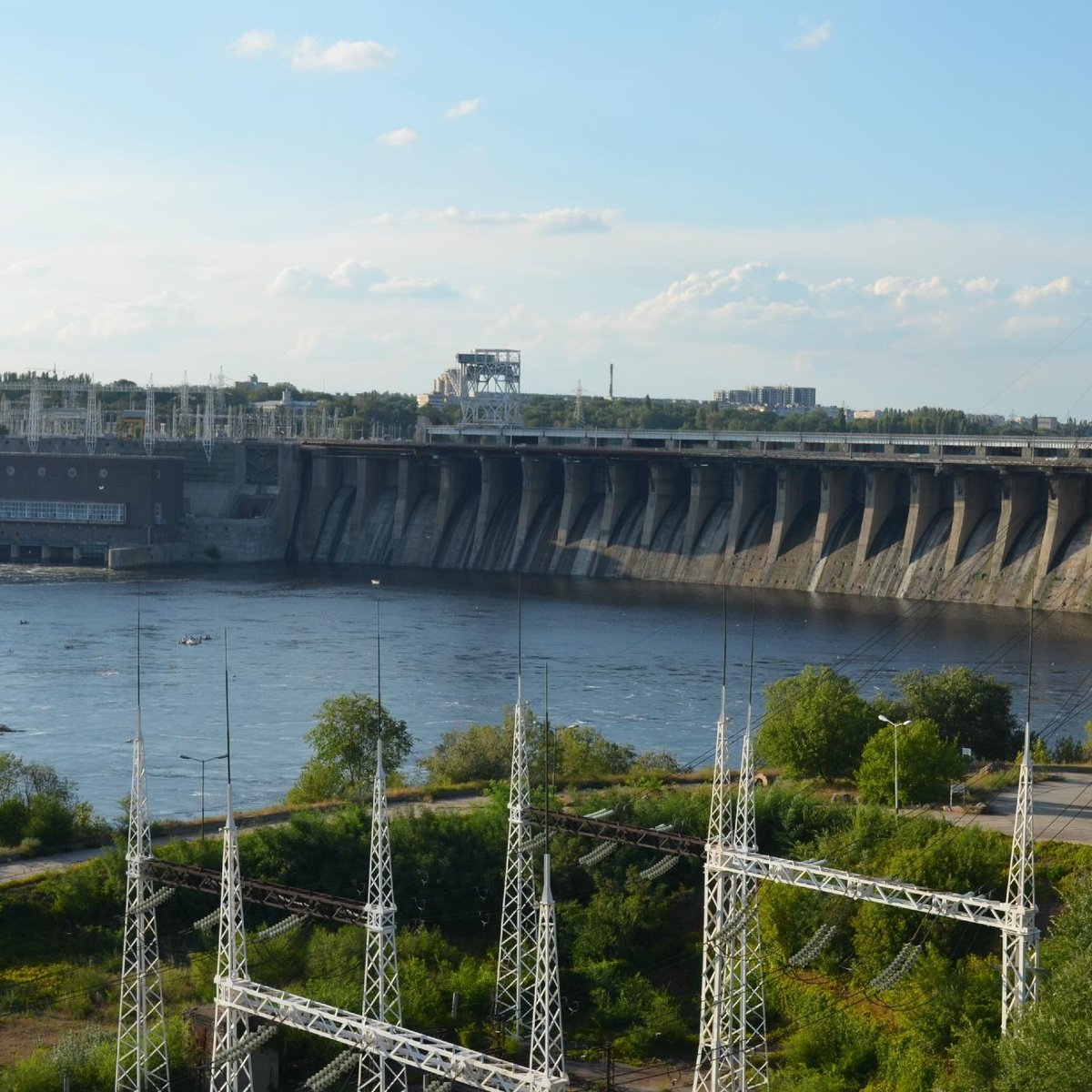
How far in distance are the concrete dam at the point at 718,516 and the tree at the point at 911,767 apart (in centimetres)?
3071

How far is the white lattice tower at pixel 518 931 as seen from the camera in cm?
2138

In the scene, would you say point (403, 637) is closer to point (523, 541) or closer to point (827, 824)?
point (523, 541)

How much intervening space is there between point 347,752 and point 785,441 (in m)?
47.8

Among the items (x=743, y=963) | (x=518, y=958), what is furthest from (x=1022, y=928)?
(x=518, y=958)

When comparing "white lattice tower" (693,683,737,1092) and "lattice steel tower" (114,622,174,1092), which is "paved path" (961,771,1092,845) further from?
"lattice steel tower" (114,622,174,1092)

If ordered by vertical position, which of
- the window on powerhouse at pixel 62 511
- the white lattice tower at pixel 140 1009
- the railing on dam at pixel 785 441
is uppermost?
the railing on dam at pixel 785 441

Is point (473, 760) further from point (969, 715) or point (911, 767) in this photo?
point (969, 715)

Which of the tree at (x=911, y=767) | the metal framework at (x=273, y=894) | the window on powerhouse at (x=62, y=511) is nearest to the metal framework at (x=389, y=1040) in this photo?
the metal framework at (x=273, y=894)

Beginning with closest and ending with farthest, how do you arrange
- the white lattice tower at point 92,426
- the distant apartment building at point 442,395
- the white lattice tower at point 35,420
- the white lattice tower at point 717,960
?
the white lattice tower at point 717,960 < the white lattice tower at point 92,426 < the white lattice tower at point 35,420 < the distant apartment building at point 442,395

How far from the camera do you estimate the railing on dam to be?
68.7 metres

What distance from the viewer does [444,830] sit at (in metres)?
26.5

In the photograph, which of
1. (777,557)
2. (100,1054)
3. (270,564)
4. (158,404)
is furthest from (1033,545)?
(158,404)

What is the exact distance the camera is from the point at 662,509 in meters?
76.0

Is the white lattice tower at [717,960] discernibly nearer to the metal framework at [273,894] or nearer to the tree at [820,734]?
the metal framework at [273,894]
